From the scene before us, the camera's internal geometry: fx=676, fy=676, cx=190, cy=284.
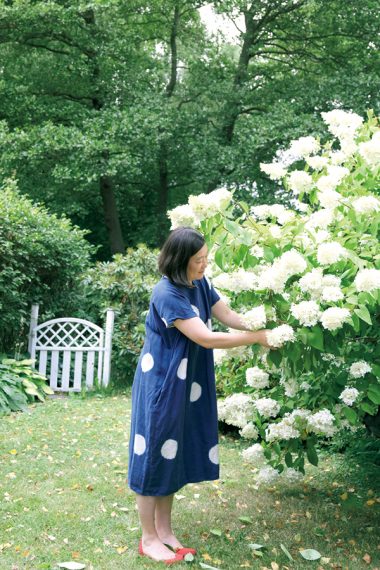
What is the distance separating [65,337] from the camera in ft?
28.5

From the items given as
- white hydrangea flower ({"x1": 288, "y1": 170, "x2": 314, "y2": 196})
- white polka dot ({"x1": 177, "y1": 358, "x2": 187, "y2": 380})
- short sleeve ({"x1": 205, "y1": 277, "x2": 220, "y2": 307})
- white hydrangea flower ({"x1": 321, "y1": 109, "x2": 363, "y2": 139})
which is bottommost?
white polka dot ({"x1": 177, "y1": 358, "x2": 187, "y2": 380})

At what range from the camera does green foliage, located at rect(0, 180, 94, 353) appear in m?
7.82

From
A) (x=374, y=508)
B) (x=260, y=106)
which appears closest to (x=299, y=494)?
(x=374, y=508)

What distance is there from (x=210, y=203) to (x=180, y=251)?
269mm

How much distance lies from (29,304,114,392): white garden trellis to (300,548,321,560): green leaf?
542cm

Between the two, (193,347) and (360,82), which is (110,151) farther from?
(193,347)

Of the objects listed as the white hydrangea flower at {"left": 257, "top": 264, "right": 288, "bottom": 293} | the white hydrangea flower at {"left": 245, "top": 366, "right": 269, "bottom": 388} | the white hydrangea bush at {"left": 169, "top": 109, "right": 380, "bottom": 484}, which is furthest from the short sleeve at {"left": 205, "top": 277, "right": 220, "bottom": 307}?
the white hydrangea flower at {"left": 257, "top": 264, "right": 288, "bottom": 293}

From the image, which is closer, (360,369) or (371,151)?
(360,369)

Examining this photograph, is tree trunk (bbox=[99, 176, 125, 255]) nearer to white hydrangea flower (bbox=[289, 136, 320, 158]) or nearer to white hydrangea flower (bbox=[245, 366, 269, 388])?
white hydrangea flower (bbox=[289, 136, 320, 158])

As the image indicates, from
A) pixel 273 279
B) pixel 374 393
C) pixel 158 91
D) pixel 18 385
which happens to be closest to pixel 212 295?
pixel 273 279

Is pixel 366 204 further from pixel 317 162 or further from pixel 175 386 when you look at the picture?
pixel 175 386

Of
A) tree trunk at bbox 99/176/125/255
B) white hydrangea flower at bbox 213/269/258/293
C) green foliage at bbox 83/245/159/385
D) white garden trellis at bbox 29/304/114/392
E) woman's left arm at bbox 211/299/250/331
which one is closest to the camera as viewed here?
white hydrangea flower at bbox 213/269/258/293

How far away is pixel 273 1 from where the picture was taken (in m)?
14.9

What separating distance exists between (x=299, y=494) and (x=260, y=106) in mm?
12811
